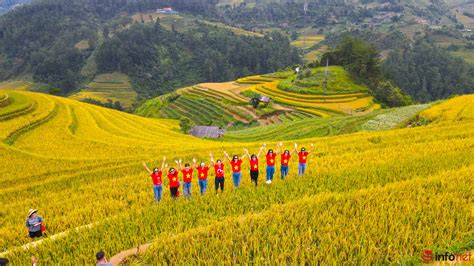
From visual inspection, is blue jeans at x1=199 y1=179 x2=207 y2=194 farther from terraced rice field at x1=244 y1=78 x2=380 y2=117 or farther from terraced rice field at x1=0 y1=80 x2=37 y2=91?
terraced rice field at x1=0 y1=80 x2=37 y2=91

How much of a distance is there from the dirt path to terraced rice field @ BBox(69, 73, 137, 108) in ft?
347

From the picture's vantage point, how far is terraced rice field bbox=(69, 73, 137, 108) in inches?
4413

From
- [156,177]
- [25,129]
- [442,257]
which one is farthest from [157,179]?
[25,129]

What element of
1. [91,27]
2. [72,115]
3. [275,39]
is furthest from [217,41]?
[72,115]

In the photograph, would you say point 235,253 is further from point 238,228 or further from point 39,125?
point 39,125

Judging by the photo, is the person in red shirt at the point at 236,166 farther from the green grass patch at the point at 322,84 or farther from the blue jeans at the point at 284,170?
the green grass patch at the point at 322,84

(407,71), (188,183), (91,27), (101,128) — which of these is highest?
(91,27)

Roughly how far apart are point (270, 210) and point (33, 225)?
21.9ft

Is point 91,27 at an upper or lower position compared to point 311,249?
upper

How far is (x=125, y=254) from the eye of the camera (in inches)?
314

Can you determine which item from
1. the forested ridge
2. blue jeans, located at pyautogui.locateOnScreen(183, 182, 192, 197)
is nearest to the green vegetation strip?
blue jeans, located at pyautogui.locateOnScreen(183, 182, 192, 197)

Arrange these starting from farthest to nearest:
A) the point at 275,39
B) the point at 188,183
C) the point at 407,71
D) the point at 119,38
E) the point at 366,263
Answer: the point at 275,39 → the point at 119,38 → the point at 407,71 → the point at 188,183 → the point at 366,263

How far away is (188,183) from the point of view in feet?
38.7

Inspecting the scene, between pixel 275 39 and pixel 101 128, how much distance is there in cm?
12649
